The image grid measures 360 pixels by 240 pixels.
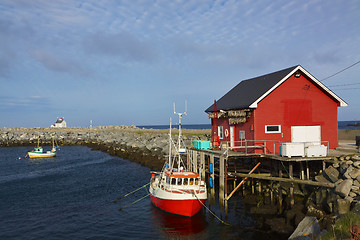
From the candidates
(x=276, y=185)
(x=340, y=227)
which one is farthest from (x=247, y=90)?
(x=340, y=227)

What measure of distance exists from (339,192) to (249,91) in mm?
14991

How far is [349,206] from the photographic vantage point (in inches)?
675

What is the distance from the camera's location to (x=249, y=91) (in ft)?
101

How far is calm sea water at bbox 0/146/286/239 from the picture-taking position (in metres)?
21.2

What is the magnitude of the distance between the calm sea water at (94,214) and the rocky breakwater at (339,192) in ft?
12.0

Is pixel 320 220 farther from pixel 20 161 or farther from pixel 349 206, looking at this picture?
pixel 20 161

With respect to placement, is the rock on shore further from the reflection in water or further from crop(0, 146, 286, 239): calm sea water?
the reflection in water

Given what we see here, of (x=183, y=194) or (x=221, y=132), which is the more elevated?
(x=221, y=132)

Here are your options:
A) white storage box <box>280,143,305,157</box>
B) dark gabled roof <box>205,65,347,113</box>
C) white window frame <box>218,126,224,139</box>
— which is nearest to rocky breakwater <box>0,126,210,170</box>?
white window frame <box>218,126,224,139</box>

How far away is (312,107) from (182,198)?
14.8 metres

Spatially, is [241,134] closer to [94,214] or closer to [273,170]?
[273,170]

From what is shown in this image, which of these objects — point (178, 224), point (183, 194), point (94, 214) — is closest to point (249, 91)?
point (183, 194)

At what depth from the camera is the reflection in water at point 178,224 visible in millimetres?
21559

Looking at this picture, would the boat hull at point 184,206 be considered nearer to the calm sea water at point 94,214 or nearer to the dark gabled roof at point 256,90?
the calm sea water at point 94,214
